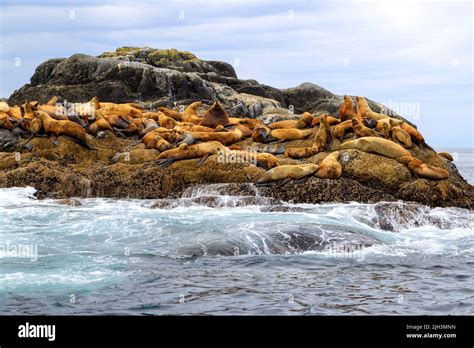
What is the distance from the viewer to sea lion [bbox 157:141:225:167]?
59.5 ft

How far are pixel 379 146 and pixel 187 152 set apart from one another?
17.4 feet

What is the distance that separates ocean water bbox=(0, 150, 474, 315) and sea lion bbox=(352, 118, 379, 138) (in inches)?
126

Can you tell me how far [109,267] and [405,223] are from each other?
24.5 feet

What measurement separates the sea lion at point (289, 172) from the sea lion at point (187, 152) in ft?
5.98

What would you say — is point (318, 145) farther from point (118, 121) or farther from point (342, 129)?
point (118, 121)

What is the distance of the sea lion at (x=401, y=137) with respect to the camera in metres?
18.8

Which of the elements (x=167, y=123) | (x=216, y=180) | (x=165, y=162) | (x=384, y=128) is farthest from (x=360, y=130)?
(x=167, y=123)

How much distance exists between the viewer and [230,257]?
1127cm

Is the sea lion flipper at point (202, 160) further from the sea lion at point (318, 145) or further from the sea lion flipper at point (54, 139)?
the sea lion flipper at point (54, 139)

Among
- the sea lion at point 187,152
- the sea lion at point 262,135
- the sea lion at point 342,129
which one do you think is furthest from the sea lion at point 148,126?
the sea lion at point 342,129

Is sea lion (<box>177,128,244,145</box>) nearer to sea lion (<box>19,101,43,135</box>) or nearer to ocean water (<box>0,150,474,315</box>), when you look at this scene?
ocean water (<box>0,150,474,315</box>)

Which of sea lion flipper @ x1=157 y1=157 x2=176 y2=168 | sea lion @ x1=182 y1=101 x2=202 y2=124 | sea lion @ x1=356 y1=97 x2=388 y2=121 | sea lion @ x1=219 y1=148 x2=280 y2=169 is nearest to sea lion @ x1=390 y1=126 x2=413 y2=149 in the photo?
sea lion @ x1=356 y1=97 x2=388 y2=121
